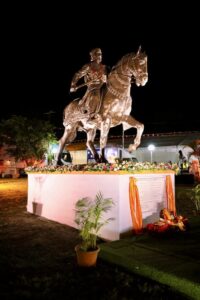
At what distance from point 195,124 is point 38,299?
23.0 meters

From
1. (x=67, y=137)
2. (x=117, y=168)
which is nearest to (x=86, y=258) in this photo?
(x=117, y=168)

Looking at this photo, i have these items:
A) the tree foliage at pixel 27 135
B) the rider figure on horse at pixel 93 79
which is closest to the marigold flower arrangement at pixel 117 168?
the rider figure on horse at pixel 93 79

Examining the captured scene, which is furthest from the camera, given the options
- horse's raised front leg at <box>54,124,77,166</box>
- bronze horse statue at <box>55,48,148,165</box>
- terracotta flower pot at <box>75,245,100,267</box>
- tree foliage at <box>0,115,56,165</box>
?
tree foliage at <box>0,115,56,165</box>

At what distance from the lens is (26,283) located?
157 inches

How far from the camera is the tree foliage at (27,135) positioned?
27.2 metres

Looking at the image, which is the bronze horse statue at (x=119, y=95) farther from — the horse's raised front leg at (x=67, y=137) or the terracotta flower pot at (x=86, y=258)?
the terracotta flower pot at (x=86, y=258)

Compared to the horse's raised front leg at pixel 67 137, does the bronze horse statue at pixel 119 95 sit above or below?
above

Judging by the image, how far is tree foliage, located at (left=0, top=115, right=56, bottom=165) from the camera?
27180 millimetres

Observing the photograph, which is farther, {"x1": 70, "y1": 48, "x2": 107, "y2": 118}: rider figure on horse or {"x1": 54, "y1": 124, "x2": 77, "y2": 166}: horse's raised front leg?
{"x1": 54, "y1": 124, "x2": 77, "y2": 166}: horse's raised front leg

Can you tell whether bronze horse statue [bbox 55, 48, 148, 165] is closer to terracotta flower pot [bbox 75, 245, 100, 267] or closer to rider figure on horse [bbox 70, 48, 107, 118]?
rider figure on horse [bbox 70, 48, 107, 118]

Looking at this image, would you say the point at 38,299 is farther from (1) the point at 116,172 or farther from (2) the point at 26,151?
(2) the point at 26,151

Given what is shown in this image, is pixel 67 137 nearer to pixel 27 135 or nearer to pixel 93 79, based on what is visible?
pixel 93 79

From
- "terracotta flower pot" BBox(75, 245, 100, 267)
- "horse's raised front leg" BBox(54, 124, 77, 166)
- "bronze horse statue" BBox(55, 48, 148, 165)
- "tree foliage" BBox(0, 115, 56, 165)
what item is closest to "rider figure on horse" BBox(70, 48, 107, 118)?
"bronze horse statue" BBox(55, 48, 148, 165)

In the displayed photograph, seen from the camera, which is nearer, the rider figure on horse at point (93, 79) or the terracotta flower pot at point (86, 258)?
the terracotta flower pot at point (86, 258)
